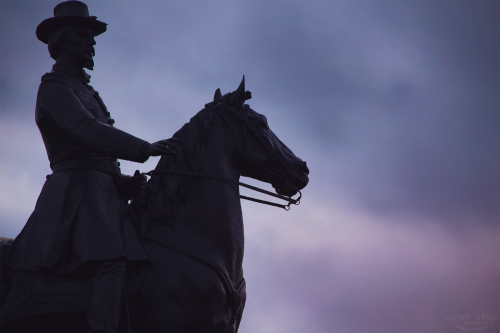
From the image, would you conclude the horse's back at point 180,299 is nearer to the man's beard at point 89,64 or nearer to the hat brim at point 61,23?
the man's beard at point 89,64

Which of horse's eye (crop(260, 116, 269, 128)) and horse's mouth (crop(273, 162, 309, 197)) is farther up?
horse's eye (crop(260, 116, 269, 128))

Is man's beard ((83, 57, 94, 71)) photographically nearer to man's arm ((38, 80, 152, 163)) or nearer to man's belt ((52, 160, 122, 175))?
man's arm ((38, 80, 152, 163))

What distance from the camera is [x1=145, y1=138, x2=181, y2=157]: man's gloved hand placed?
7.10 metres

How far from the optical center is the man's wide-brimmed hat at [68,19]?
26.4ft

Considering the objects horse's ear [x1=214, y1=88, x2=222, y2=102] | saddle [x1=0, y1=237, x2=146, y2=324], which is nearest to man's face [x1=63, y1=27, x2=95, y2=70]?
horse's ear [x1=214, y1=88, x2=222, y2=102]

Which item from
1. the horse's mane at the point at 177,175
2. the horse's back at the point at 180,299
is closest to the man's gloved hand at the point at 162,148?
the horse's mane at the point at 177,175

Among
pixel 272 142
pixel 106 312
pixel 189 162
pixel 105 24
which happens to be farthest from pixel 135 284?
pixel 105 24

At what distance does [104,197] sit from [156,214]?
0.68 metres

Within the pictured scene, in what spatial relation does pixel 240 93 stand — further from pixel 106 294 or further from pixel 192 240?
pixel 106 294

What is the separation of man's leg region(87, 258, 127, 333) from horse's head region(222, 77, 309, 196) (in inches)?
92.2

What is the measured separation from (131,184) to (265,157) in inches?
73.2

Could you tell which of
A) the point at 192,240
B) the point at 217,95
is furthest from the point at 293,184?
the point at 192,240

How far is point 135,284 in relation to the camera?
22.9 feet

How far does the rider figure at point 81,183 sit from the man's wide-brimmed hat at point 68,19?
0.04 feet
